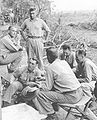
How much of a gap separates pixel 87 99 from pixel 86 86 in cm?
35

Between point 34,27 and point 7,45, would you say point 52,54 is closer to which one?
point 7,45

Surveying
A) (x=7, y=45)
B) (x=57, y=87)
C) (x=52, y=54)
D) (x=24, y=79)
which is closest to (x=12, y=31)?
(x=7, y=45)

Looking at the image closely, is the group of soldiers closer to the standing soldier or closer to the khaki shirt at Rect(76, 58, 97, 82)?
the khaki shirt at Rect(76, 58, 97, 82)

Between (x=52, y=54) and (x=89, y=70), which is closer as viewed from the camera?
(x=52, y=54)

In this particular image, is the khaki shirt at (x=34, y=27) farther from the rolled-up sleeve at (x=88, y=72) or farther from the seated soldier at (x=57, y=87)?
the seated soldier at (x=57, y=87)

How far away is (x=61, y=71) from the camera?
4.04 meters

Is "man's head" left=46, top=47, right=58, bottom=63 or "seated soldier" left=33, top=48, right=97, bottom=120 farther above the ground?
"man's head" left=46, top=47, right=58, bottom=63

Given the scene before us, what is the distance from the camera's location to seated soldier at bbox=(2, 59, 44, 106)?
479 centimetres

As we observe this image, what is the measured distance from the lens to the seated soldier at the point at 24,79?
15.7 ft

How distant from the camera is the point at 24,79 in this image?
4.92m

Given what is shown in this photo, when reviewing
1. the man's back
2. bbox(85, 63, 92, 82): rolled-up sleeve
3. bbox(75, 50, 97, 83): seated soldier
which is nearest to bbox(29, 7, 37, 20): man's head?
bbox(75, 50, 97, 83): seated soldier

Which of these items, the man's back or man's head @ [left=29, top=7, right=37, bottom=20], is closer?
the man's back

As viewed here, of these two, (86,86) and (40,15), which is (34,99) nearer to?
(86,86)

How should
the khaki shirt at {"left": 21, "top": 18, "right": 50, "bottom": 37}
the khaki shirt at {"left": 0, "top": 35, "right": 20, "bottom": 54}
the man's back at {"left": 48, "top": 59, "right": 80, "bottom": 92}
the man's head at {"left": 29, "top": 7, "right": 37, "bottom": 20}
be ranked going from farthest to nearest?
the khaki shirt at {"left": 21, "top": 18, "right": 50, "bottom": 37} → the man's head at {"left": 29, "top": 7, "right": 37, "bottom": 20} → the khaki shirt at {"left": 0, "top": 35, "right": 20, "bottom": 54} → the man's back at {"left": 48, "top": 59, "right": 80, "bottom": 92}
